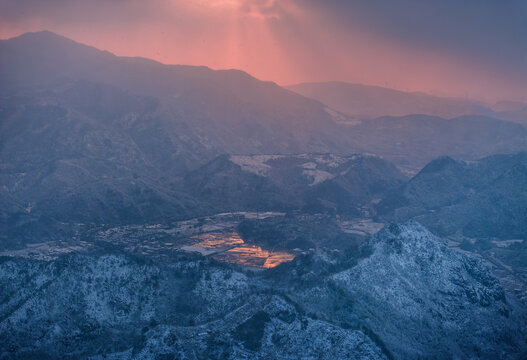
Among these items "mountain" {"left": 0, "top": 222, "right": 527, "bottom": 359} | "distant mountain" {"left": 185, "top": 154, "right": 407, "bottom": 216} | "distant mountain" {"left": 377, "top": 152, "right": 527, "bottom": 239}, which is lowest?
"distant mountain" {"left": 185, "top": 154, "right": 407, "bottom": 216}

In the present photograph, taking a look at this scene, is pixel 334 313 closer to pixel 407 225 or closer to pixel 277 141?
pixel 407 225

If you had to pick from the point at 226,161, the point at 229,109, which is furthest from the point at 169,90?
the point at 226,161

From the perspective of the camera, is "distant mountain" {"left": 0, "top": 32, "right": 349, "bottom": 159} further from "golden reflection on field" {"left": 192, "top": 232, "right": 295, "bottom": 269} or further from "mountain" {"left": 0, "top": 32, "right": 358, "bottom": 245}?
"golden reflection on field" {"left": 192, "top": 232, "right": 295, "bottom": 269}

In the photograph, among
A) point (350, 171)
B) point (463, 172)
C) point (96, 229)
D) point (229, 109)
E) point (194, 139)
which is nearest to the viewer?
point (96, 229)

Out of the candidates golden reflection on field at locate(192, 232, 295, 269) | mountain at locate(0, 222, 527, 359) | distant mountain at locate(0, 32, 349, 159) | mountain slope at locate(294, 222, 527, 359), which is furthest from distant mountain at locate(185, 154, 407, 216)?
mountain at locate(0, 222, 527, 359)

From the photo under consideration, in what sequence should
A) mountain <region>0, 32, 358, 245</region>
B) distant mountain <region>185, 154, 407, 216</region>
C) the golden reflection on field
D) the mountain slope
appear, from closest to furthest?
the mountain slope < the golden reflection on field < mountain <region>0, 32, 358, 245</region> < distant mountain <region>185, 154, 407, 216</region>

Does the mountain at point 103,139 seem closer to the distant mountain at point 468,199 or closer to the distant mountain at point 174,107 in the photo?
the distant mountain at point 174,107
